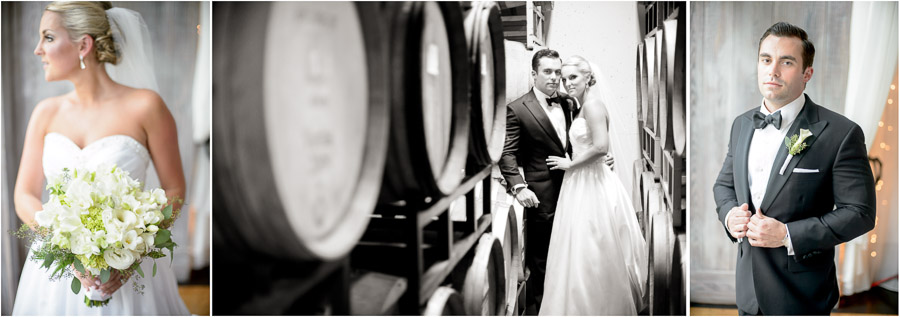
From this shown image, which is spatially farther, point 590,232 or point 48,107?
point 48,107

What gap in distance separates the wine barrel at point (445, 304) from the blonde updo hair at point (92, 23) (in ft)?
5.09

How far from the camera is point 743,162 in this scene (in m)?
2.42

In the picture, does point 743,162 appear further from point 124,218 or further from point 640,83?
point 124,218

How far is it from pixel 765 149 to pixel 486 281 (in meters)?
1.11

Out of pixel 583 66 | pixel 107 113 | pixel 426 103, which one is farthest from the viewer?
pixel 107 113

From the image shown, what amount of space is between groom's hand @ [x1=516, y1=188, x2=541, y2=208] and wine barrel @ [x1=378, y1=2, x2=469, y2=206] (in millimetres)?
235

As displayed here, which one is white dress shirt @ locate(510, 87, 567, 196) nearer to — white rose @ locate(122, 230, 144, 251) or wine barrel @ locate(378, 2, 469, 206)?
wine barrel @ locate(378, 2, 469, 206)

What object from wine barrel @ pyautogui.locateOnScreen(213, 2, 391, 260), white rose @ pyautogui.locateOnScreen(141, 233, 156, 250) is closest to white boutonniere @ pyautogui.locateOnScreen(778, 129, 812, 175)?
wine barrel @ pyautogui.locateOnScreen(213, 2, 391, 260)

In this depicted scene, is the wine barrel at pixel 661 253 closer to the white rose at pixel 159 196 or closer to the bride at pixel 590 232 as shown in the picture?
the bride at pixel 590 232

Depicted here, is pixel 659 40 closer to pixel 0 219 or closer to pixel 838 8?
pixel 838 8

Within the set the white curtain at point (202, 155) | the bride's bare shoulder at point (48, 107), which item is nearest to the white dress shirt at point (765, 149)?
the white curtain at point (202, 155)

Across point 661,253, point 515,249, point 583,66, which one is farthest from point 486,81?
point 661,253

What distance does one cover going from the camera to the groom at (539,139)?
246 cm

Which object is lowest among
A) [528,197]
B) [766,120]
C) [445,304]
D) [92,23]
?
[445,304]
